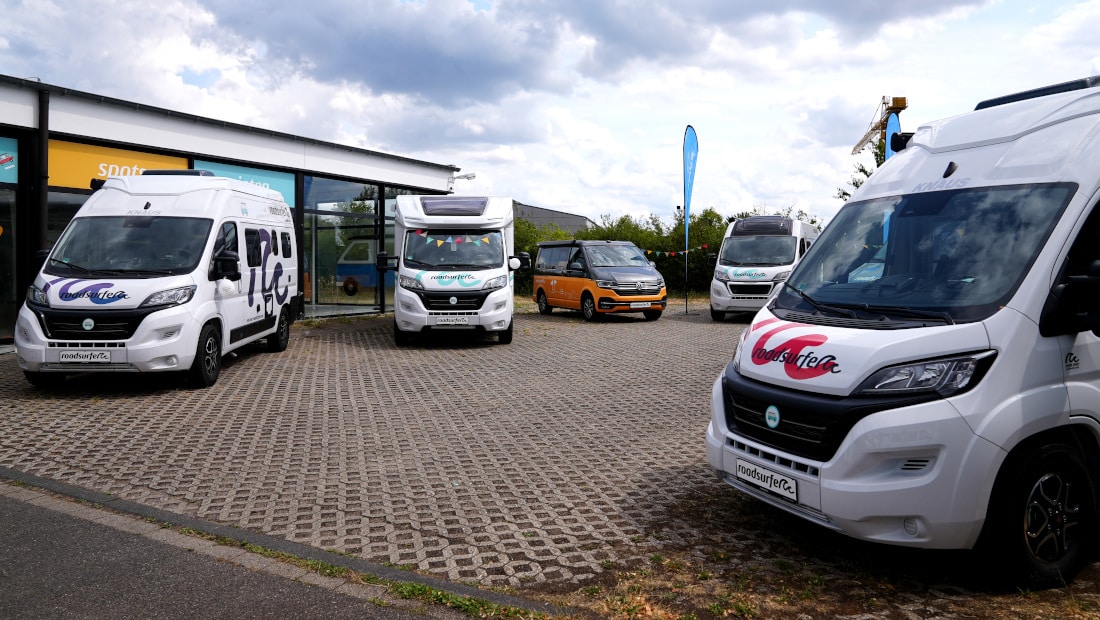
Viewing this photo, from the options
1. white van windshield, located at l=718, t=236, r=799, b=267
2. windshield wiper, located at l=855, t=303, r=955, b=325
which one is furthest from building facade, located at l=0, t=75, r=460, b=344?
windshield wiper, located at l=855, t=303, r=955, b=325

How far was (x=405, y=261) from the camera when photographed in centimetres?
1486

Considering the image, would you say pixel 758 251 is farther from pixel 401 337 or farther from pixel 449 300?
pixel 401 337

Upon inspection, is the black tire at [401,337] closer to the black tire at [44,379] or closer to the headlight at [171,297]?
the headlight at [171,297]

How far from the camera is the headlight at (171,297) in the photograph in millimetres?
9398

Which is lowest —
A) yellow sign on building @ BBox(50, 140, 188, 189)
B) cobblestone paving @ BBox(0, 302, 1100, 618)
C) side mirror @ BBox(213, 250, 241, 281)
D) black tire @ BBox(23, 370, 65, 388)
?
cobblestone paving @ BBox(0, 302, 1100, 618)

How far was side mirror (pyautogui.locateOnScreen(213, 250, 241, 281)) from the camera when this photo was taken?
34.2 ft

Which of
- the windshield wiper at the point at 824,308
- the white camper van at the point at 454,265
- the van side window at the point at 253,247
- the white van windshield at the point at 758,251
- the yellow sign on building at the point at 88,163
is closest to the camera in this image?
the windshield wiper at the point at 824,308

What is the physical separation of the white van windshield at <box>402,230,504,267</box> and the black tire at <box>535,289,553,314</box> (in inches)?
329

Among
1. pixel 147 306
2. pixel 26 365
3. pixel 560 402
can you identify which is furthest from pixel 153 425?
pixel 560 402

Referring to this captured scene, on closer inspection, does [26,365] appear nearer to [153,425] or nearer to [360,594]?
[153,425]

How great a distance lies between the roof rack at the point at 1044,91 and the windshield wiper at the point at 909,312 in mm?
1813

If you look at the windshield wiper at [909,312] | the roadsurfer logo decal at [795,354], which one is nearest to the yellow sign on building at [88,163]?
the roadsurfer logo decal at [795,354]

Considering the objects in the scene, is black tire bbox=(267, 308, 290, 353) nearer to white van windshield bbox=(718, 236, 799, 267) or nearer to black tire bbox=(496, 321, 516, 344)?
black tire bbox=(496, 321, 516, 344)

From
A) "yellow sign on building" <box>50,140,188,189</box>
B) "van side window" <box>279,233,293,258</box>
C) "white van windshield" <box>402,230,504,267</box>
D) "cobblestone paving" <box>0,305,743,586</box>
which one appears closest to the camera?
"cobblestone paving" <box>0,305,743,586</box>
